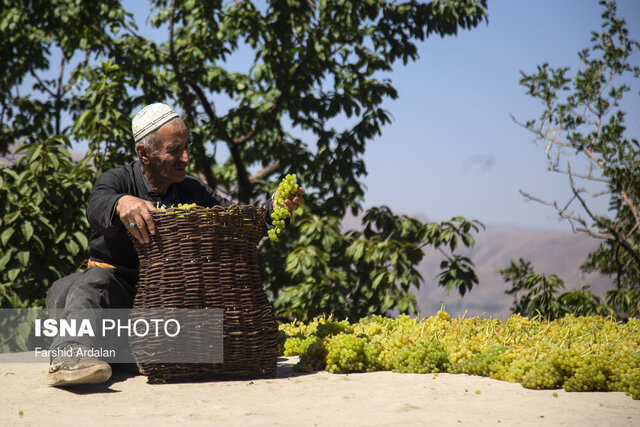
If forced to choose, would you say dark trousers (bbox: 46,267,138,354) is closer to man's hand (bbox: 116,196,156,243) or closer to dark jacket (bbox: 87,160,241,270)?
dark jacket (bbox: 87,160,241,270)

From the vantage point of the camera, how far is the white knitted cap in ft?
11.2

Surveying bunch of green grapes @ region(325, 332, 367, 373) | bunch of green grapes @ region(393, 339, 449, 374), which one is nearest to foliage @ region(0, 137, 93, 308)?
bunch of green grapes @ region(325, 332, 367, 373)

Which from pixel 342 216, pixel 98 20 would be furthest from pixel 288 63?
pixel 98 20

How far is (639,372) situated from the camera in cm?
272

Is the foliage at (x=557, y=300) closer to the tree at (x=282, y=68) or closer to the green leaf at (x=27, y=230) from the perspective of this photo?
the tree at (x=282, y=68)

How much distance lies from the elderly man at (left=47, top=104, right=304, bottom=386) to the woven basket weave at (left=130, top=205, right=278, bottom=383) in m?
0.14

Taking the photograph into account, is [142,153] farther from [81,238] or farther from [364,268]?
[364,268]

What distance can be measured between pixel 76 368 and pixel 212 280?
2.28 ft

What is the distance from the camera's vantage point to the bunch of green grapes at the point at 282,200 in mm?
3357

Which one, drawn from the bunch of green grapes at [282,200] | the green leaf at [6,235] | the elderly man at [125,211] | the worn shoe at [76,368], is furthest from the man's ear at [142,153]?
the green leaf at [6,235]

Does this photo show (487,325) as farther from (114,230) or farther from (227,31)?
(227,31)


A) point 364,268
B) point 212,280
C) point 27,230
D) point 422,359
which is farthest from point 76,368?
point 364,268

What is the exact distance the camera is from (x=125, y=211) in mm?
3045

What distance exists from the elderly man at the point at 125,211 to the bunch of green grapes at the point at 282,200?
36mm
